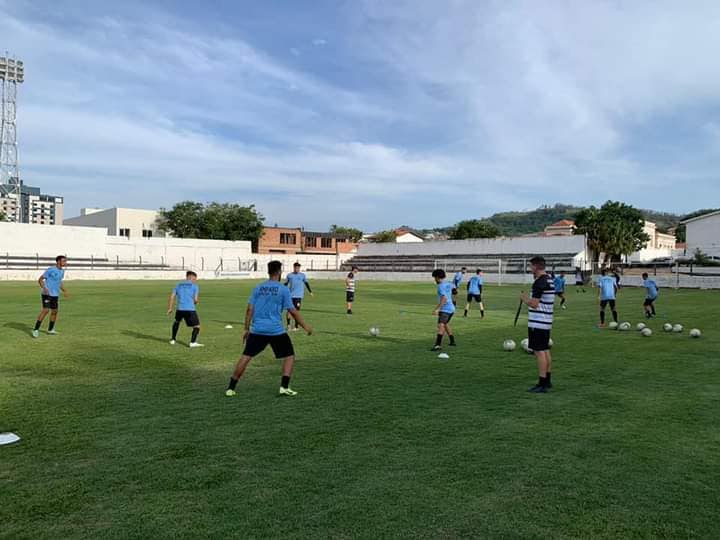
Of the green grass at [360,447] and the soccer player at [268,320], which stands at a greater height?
the soccer player at [268,320]

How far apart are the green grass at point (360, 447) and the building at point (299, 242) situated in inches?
3170

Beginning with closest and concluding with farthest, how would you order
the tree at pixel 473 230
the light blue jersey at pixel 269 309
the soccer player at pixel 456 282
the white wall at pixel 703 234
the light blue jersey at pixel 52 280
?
the light blue jersey at pixel 269 309 < the light blue jersey at pixel 52 280 < the soccer player at pixel 456 282 < the white wall at pixel 703 234 < the tree at pixel 473 230

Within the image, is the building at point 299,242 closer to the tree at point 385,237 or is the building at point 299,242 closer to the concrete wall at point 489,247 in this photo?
the tree at point 385,237

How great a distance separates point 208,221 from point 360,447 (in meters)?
80.3

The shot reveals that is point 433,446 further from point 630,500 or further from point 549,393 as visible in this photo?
point 549,393

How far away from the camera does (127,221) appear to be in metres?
80.4

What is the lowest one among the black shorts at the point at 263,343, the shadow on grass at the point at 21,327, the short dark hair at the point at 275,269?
the shadow on grass at the point at 21,327

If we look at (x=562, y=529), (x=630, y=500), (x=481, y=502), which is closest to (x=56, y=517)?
(x=481, y=502)

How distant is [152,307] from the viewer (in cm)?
2367

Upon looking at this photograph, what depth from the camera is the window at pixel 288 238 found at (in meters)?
96.1

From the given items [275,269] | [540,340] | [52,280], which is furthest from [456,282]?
[275,269]

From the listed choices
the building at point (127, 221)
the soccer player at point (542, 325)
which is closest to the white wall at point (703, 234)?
the soccer player at point (542, 325)

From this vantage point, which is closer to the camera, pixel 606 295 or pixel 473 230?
pixel 606 295

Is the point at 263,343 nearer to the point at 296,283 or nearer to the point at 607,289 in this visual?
the point at 296,283
